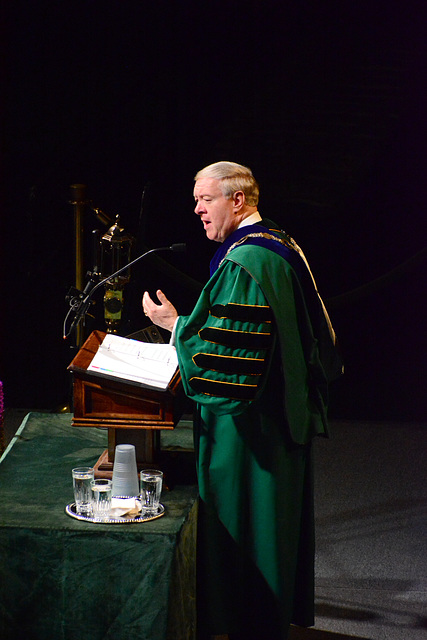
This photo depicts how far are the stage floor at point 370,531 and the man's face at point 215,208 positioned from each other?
4.36 ft

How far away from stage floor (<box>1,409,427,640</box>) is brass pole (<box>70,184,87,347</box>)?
3.45 ft

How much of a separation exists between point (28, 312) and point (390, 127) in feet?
7.56

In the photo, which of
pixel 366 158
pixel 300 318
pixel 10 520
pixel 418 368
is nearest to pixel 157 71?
pixel 366 158

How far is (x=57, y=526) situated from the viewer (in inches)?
76.4

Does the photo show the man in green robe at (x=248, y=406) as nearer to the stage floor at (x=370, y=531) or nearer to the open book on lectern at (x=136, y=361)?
the open book on lectern at (x=136, y=361)

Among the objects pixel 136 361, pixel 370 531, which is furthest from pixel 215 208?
pixel 370 531

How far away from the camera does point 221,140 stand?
4.62 metres

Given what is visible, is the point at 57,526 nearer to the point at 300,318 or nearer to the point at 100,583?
the point at 100,583

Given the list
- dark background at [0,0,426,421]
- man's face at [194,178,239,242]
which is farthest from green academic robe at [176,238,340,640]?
dark background at [0,0,426,421]

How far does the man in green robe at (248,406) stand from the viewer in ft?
6.99

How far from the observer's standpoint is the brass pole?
3.91m

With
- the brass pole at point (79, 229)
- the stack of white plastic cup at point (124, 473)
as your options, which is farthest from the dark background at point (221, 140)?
the stack of white plastic cup at point (124, 473)

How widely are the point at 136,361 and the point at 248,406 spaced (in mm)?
334

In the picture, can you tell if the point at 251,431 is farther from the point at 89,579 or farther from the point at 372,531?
the point at 372,531
